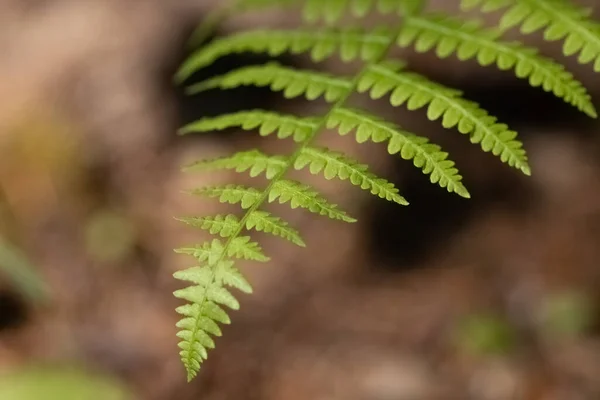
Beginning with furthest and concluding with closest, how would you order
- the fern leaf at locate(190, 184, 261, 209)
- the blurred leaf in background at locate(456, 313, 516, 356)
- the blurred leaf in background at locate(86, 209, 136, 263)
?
1. the blurred leaf in background at locate(86, 209, 136, 263)
2. the blurred leaf in background at locate(456, 313, 516, 356)
3. the fern leaf at locate(190, 184, 261, 209)

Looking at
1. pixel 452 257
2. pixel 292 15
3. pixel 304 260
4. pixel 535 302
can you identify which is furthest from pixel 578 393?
pixel 292 15

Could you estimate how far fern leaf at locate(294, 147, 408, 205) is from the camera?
4.63 ft

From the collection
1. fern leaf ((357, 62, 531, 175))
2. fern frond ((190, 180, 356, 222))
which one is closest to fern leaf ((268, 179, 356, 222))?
fern frond ((190, 180, 356, 222))

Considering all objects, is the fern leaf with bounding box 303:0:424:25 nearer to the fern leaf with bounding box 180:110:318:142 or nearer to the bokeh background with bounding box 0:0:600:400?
the fern leaf with bounding box 180:110:318:142

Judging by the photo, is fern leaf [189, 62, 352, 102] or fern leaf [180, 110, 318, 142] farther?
fern leaf [189, 62, 352, 102]

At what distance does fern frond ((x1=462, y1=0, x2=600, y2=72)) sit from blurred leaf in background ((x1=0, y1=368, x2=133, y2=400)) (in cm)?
174

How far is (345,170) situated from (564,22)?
0.64 meters

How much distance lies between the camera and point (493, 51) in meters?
1.72

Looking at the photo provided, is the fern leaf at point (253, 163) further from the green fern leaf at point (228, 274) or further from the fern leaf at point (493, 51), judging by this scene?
the fern leaf at point (493, 51)

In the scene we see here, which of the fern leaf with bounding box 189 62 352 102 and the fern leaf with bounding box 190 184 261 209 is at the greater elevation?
the fern leaf with bounding box 189 62 352 102

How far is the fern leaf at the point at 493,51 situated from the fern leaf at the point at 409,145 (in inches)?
10.4

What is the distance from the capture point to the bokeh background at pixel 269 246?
285cm

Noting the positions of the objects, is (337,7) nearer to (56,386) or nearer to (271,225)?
(271,225)

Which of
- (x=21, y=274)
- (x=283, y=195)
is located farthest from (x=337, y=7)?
(x=21, y=274)
